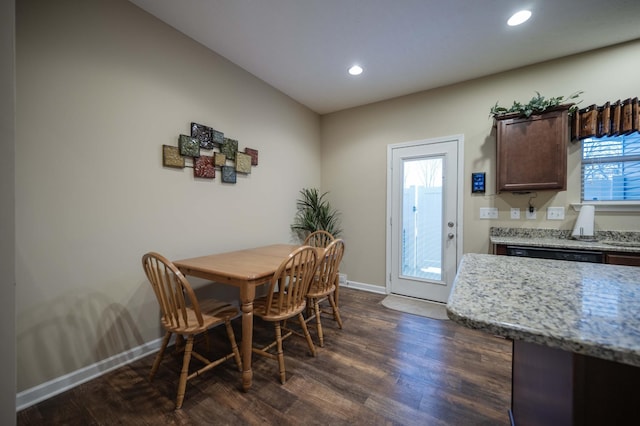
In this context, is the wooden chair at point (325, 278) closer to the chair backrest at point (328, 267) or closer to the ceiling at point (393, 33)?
the chair backrest at point (328, 267)

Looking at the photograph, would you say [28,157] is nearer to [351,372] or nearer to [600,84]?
[351,372]

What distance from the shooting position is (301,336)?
2273mm

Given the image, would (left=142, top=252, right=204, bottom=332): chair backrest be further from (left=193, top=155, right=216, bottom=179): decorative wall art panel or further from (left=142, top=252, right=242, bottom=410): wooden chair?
(left=193, top=155, right=216, bottom=179): decorative wall art panel

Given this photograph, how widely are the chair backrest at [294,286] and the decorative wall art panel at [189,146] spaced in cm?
132

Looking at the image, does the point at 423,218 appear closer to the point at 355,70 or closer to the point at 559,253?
the point at 559,253

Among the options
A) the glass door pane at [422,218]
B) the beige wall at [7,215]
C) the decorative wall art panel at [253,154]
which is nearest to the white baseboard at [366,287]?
the glass door pane at [422,218]

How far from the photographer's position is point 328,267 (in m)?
2.25

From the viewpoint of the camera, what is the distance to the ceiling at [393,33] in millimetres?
1921

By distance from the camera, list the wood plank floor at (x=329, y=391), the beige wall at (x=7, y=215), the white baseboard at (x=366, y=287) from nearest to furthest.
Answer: the beige wall at (x=7, y=215) → the wood plank floor at (x=329, y=391) → the white baseboard at (x=366, y=287)

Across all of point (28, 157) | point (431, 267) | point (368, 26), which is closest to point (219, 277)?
point (28, 157)

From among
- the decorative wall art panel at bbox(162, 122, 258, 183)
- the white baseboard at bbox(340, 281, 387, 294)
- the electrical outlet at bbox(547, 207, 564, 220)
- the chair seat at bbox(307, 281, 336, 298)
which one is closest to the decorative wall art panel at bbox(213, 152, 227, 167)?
the decorative wall art panel at bbox(162, 122, 258, 183)

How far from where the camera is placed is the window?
2.29 metres

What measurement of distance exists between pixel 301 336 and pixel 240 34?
279 cm

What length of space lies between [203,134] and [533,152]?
322cm
